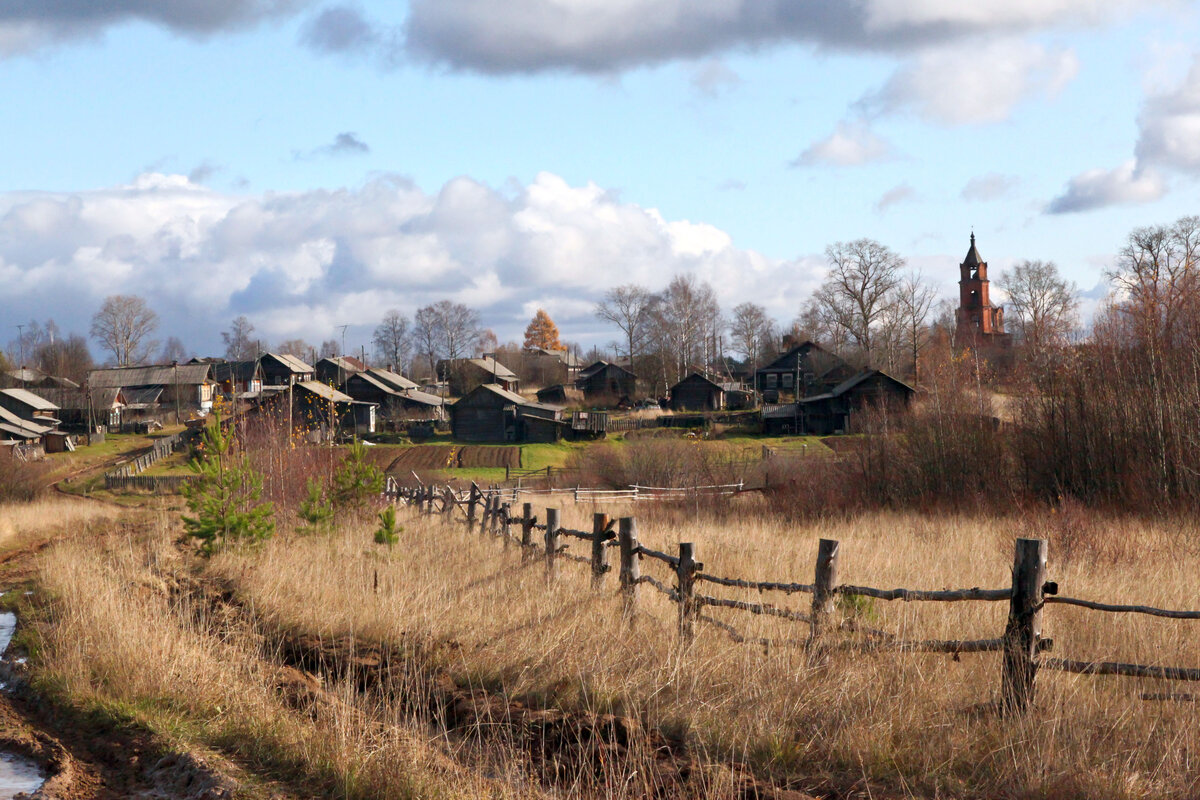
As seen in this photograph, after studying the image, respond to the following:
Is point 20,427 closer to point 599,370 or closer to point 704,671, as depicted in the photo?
point 599,370

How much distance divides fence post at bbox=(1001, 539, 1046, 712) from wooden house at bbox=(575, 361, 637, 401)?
293ft

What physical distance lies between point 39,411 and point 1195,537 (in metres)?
84.2

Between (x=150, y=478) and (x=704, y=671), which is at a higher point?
(x=150, y=478)

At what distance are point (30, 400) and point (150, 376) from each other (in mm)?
13176

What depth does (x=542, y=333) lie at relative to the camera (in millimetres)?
135375

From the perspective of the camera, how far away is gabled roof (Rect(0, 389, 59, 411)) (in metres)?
77.0

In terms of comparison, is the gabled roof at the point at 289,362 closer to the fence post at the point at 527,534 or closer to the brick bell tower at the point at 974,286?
the brick bell tower at the point at 974,286

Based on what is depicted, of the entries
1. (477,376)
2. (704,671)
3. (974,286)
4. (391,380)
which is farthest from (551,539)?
(974,286)

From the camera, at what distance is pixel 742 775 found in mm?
5871

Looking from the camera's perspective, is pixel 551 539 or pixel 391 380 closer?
pixel 551 539

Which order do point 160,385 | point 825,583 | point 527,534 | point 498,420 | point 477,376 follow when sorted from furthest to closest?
1. point 477,376
2. point 160,385
3. point 498,420
4. point 527,534
5. point 825,583

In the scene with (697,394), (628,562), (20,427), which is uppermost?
(697,394)

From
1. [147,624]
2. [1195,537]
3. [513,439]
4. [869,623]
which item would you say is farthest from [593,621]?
[513,439]

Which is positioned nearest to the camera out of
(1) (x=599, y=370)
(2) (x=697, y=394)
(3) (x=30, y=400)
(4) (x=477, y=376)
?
A: (3) (x=30, y=400)
